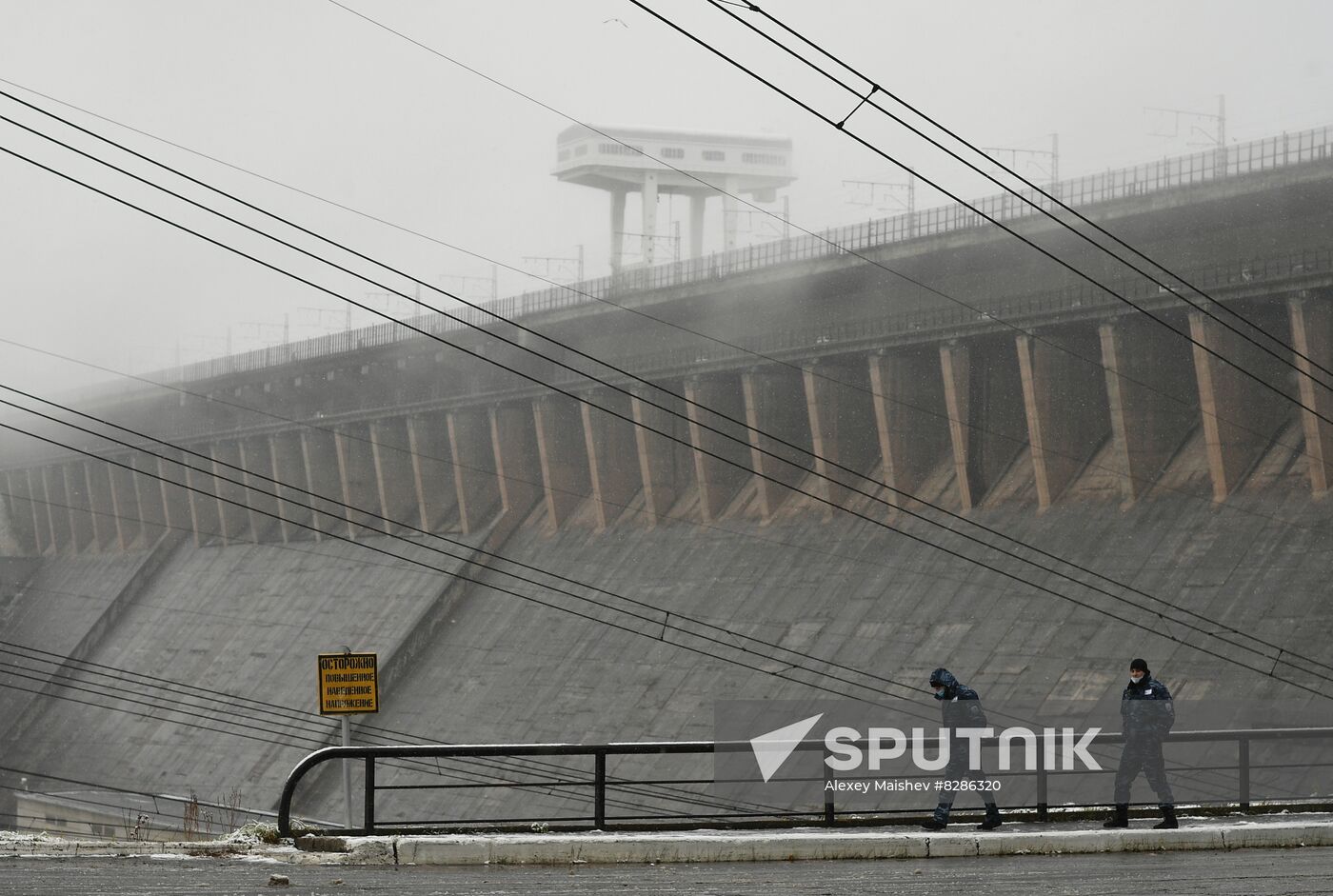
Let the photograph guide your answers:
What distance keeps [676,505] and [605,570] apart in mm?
3092

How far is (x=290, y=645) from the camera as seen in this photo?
200 ft

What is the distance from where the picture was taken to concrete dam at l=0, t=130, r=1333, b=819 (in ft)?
113

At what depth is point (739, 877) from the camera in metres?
12.1

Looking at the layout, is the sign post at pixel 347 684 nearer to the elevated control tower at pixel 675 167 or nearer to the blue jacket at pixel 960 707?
the blue jacket at pixel 960 707

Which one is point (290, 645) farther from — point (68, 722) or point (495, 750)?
point (495, 750)

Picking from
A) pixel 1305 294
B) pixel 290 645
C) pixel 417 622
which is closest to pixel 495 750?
pixel 1305 294

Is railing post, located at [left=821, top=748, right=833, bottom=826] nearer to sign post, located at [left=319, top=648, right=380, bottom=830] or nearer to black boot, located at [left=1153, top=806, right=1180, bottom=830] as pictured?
black boot, located at [left=1153, top=806, right=1180, bottom=830]

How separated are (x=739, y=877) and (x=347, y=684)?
29.1 feet

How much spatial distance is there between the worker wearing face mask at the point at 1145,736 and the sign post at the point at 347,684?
29.5 ft

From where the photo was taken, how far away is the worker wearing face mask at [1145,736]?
47.5 ft

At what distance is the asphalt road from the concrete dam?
10.1 metres

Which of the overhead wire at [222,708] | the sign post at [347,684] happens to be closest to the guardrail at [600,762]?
the sign post at [347,684]

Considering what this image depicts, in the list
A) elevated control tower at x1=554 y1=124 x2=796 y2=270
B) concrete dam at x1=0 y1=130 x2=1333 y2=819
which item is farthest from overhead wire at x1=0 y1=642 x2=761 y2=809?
elevated control tower at x1=554 y1=124 x2=796 y2=270

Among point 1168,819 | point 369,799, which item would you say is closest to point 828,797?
point 1168,819
